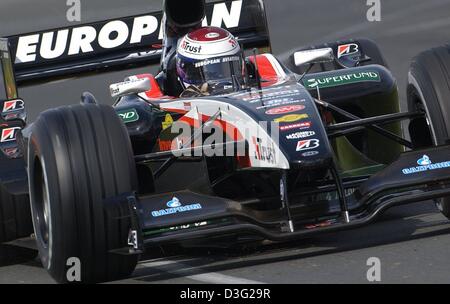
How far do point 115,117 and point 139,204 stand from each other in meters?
0.54

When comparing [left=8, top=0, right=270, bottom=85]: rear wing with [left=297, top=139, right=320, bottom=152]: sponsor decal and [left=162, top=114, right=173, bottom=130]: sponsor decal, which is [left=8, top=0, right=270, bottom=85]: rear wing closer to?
[left=162, top=114, right=173, bottom=130]: sponsor decal

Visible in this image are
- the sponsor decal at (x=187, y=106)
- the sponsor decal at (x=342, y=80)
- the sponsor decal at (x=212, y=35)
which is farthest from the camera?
the sponsor decal at (x=342, y=80)

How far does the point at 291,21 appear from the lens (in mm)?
17062

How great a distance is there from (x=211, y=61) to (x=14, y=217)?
1.77 meters

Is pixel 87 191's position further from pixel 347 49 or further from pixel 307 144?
pixel 347 49

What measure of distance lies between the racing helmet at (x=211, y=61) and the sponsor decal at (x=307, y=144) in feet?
5.09

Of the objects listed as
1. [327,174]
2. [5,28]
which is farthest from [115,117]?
[5,28]

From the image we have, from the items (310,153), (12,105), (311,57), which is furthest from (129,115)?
(310,153)

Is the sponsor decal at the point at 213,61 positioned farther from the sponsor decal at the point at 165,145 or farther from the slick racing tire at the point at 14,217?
the slick racing tire at the point at 14,217

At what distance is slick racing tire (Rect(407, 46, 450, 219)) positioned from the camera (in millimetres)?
7938

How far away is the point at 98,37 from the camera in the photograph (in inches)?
425

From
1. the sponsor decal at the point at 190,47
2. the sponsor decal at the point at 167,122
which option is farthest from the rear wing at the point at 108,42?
the sponsor decal at the point at 167,122

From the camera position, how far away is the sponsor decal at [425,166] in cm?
761
